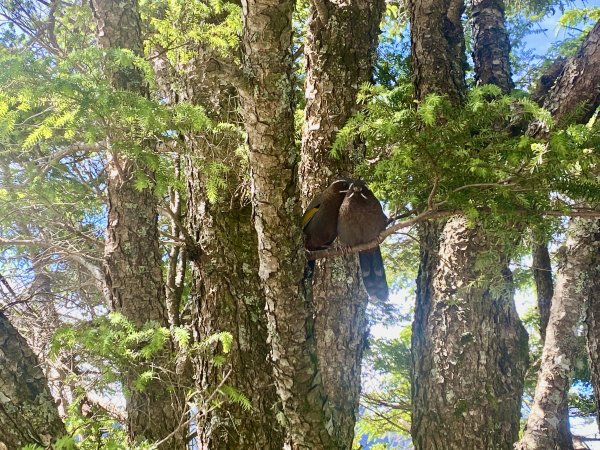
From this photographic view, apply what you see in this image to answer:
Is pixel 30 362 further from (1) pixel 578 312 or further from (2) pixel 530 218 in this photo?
(1) pixel 578 312

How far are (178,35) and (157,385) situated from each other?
7.81 ft

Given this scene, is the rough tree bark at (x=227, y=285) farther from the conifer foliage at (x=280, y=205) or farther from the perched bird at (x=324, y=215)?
the perched bird at (x=324, y=215)

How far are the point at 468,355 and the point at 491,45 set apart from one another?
3262 mm

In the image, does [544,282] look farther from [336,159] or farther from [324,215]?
[324,215]

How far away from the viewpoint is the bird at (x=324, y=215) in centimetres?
323

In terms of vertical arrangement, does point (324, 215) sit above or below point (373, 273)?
above

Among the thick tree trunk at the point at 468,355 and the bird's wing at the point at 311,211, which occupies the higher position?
the bird's wing at the point at 311,211

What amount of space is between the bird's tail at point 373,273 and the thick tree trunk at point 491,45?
9.07ft

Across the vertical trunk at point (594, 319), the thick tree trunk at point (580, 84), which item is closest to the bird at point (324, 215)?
the thick tree trunk at point (580, 84)

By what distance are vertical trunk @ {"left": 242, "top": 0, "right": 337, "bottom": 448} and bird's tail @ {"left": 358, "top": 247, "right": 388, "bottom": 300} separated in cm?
89

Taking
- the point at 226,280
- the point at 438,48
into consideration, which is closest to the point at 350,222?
the point at 226,280

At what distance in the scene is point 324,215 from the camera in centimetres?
331

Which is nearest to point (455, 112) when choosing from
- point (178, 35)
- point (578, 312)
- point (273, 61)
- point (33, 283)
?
point (273, 61)

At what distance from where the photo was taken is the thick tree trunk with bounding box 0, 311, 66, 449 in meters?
2.32
